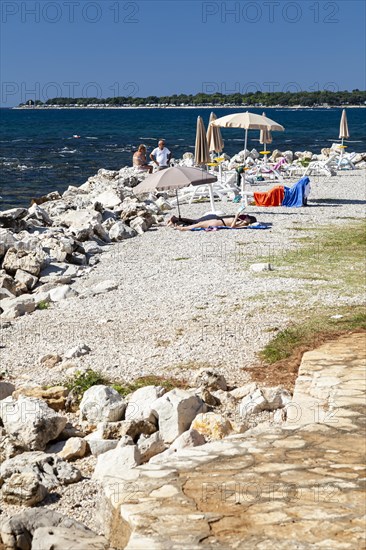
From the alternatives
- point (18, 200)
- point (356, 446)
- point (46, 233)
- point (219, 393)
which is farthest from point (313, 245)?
point (18, 200)

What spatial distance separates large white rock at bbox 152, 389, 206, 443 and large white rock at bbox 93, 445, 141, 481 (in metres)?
0.55

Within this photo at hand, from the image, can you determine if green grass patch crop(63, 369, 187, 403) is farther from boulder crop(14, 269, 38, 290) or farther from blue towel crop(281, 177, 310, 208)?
blue towel crop(281, 177, 310, 208)

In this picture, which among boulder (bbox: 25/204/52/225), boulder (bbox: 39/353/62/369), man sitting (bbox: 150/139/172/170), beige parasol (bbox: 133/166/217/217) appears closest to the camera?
boulder (bbox: 39/353/62/369)

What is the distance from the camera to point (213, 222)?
1585 centimetres

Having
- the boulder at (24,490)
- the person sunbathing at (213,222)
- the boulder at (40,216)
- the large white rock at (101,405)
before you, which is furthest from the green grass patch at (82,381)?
the boulder at (40,216)

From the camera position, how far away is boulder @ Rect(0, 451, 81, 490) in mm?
5262

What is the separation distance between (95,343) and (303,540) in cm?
507

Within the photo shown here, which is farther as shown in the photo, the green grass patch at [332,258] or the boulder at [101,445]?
the green grass patch at [332,258]

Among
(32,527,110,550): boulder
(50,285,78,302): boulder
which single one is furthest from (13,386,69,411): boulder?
(50,285,78,302): boulder

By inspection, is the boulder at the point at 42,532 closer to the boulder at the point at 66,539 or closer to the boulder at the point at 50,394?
the boulder at the point at 66,539

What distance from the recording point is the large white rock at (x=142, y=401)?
6.18 metres

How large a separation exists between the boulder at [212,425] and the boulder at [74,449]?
0.84m

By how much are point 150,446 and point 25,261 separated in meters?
7.36

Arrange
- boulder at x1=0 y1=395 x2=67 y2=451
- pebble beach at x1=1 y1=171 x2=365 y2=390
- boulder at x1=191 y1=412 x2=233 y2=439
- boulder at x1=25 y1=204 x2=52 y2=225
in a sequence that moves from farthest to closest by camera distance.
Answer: boulder at x1=25 y1=204 x2=52 y2=225 < pebble beach at x1=1 y1=171 x2=365 y2=390 < boulder at x1=0 y1=395 x2=67 y2=451 < boulder at x1=191 y1=412 x2=233 y2=439
